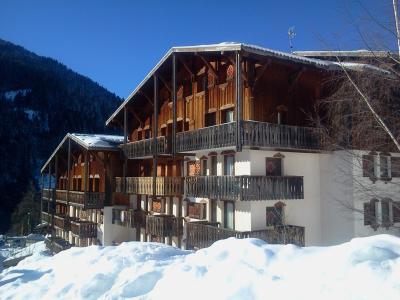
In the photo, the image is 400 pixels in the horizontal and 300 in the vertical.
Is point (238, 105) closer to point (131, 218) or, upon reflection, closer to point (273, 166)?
point (273, 166)

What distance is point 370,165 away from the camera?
18.2 metres

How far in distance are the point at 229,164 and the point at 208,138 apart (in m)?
1.65

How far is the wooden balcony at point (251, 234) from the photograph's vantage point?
1541 cm

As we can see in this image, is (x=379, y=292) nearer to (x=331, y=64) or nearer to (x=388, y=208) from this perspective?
(x=331, y=64)

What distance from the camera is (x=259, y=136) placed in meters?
15.4

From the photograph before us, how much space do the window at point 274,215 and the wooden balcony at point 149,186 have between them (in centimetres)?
509

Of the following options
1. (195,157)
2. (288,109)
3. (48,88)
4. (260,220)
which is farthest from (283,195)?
(48,88)

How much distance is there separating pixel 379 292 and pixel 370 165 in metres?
14.3

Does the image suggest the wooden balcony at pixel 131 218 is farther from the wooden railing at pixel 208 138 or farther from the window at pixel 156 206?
the wooden railing at pixel 208 138

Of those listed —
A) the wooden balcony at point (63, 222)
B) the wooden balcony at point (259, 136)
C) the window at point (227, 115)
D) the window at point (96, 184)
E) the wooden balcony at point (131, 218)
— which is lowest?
the wooden balcony at point (63, 222)

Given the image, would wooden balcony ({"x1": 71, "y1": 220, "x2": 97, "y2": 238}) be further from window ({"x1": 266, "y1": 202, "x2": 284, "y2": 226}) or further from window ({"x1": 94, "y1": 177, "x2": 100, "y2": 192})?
window ({"x1": 266, "y1": 202, "x2": 284, "y2": 226})

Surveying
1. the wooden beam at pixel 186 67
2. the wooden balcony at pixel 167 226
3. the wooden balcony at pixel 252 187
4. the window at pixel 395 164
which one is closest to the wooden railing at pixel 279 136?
the wooden balcony at pixel 252 187

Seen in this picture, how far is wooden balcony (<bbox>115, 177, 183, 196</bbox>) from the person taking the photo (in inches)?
793

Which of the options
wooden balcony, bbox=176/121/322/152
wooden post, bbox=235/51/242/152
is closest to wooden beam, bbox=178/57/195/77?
wooden balcony, bbox=176/121/322/152
